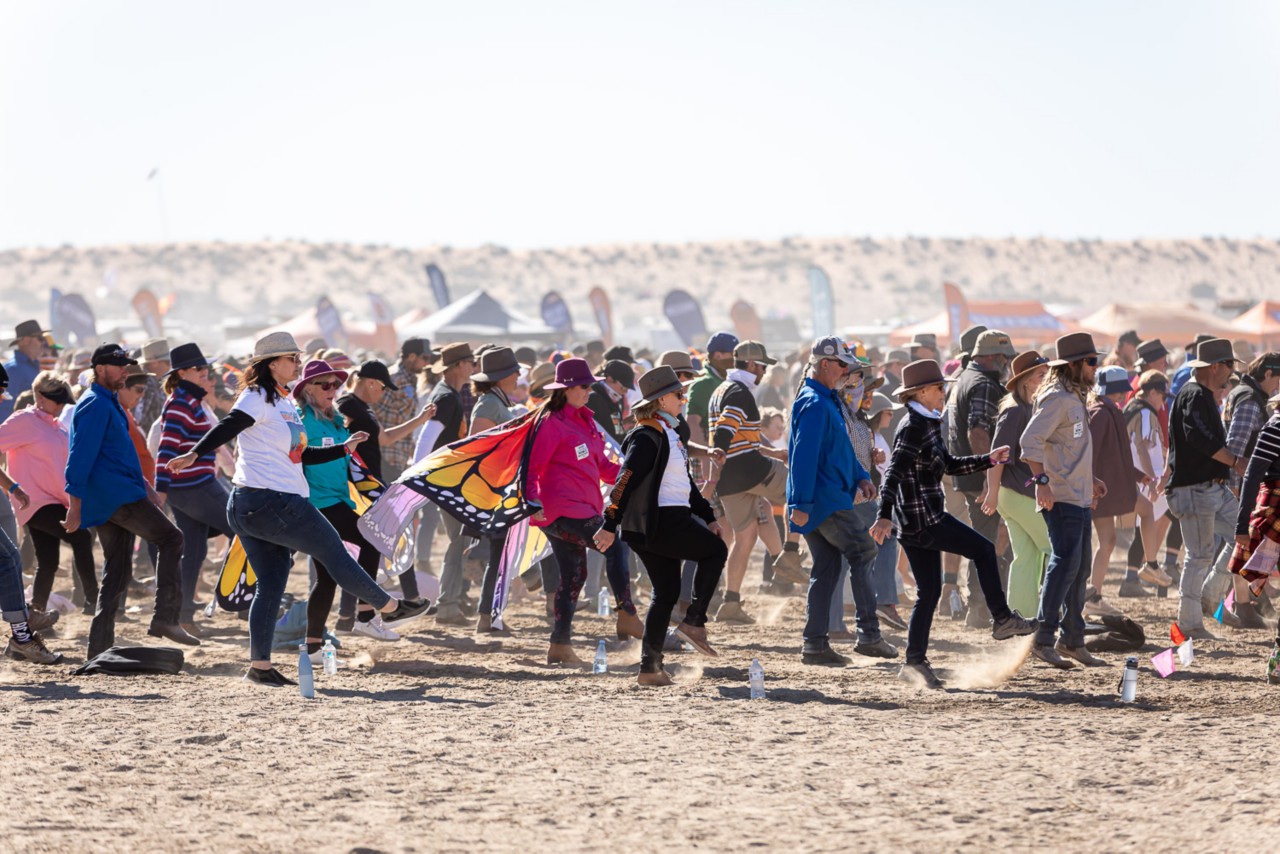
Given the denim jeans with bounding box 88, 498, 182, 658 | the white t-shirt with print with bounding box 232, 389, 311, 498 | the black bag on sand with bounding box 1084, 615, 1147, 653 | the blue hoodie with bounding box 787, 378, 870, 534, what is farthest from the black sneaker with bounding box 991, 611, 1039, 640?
the denim jeans with bounding box 88, 498, 182, 658

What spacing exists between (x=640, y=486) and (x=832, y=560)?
1.49 metres

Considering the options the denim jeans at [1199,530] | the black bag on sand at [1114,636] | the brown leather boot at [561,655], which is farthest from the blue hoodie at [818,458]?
the denim jeans at [1199,530]

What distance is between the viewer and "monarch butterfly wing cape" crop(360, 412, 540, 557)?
9.66 metres

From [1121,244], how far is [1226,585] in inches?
4749

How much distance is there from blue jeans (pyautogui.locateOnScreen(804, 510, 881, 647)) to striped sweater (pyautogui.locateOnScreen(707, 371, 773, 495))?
5.09 feet

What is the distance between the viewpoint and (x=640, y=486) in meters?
8.45

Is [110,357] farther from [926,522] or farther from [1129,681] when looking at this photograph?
[1129,681]

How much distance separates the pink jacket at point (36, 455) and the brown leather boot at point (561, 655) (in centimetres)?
333

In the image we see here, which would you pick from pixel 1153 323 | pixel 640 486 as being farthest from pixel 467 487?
pixel 1153 323

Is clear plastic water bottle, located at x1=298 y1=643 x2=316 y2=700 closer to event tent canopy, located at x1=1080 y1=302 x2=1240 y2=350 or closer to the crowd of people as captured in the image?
the crowd of people

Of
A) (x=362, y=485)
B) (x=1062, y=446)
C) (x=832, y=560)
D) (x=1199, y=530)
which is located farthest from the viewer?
(x=1199, y=530)

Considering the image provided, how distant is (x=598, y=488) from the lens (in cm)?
940

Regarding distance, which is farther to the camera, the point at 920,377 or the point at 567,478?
the point at 567,478

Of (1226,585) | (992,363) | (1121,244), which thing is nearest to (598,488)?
(992,363)
